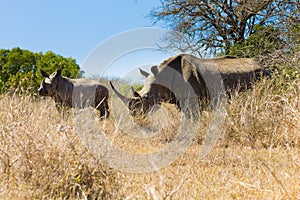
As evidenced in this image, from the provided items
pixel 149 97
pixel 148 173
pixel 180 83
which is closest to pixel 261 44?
pixel 180 83

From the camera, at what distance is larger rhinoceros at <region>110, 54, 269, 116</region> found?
5.27 meters

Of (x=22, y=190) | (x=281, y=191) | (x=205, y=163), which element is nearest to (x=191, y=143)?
(x=205, y=163)

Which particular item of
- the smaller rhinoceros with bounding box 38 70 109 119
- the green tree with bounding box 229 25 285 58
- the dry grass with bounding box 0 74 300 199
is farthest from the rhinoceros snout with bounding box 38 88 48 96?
the green tree with bounding box 229 25 285 58

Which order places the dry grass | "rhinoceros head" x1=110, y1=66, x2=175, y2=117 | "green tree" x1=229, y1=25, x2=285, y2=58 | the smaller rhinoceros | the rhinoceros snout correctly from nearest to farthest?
the dry grass, "rhinoceros head" x1=110, y1=66, x2=175, y2=117, the rhinoceros snout, the smaller rhinoceros, "green tree" x1=229, y1=25, x2=285, y2=58

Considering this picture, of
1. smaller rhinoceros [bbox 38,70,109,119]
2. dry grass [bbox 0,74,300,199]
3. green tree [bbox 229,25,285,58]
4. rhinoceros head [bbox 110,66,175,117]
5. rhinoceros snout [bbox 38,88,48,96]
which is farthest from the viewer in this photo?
green tree [bbox 229,25,285,58]

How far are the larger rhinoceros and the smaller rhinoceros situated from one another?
0.69 m

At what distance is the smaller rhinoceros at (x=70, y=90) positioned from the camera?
5.51m

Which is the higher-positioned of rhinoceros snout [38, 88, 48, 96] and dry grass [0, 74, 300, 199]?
rhinoceros snout [38, 88, 48, 96]

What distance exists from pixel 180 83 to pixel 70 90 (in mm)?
2035

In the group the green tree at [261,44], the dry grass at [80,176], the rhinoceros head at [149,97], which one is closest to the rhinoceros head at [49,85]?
the rhinoceros head at [149,97]

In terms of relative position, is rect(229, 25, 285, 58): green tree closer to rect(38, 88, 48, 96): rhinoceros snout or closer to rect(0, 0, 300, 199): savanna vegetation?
rect(0, 0, 300, 199): savanna vegetation

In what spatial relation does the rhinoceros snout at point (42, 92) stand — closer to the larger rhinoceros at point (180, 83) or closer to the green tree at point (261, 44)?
the larger rhinoceros at point (180, 83)

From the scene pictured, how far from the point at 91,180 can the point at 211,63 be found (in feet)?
13.7

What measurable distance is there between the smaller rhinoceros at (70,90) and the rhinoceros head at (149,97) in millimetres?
481
